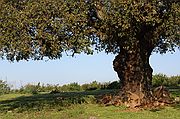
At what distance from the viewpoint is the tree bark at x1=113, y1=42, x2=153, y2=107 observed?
24.5 metres

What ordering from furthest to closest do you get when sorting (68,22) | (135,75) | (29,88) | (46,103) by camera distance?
(29,88) < (46,103) < (135,75) < (68,22)

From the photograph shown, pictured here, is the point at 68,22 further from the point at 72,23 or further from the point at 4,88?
the point at 4,88

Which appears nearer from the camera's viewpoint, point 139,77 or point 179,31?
point 179,31

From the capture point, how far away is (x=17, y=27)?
71.3 feet

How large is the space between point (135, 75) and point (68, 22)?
18.7ft

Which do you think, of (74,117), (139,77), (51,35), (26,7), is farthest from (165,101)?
(26,7)

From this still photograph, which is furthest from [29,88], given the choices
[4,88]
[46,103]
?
[46,103]

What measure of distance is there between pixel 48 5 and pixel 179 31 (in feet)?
23.7

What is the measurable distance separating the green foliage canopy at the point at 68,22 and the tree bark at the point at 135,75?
216 centimetres

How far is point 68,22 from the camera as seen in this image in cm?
2148

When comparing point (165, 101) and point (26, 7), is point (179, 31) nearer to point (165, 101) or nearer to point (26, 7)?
point (165, 101)

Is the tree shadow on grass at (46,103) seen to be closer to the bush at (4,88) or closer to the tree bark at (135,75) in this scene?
the tree bark at (135,75)

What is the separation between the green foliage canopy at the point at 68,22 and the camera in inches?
833

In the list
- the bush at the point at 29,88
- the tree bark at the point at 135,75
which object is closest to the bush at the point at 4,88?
the bush at the point at 29,88
